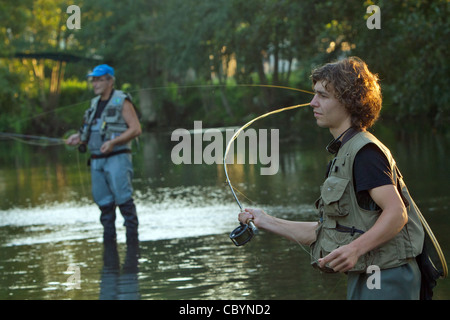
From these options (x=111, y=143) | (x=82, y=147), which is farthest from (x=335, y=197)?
(x=82, y=147)

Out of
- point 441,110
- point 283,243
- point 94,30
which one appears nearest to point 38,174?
point 441,110

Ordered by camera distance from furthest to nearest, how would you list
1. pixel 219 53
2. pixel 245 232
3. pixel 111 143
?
pixel 219 53, pixel 111 143, pixel 245 232

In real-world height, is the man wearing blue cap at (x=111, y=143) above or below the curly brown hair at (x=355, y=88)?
below

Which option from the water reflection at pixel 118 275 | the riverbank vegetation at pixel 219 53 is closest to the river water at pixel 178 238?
the water reflection at pixel 118 275

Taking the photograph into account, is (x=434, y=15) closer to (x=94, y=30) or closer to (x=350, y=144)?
(x=350, y=144)

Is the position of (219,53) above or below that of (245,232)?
above

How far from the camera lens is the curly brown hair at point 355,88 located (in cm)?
328

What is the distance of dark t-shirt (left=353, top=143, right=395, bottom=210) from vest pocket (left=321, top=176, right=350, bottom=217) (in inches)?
2.1

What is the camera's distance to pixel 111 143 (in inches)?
329

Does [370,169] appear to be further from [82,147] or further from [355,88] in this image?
[82,147]

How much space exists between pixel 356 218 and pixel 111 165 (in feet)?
Result: 18.4

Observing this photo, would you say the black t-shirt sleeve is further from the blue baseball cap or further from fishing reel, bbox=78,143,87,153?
fishing reel, bbox=78,143,87,153

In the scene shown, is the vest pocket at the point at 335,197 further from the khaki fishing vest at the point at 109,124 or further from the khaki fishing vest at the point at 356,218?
the khaki fishing vest at the point at 109,124

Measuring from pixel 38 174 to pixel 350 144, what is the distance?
16.6 m
